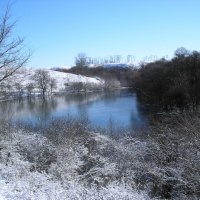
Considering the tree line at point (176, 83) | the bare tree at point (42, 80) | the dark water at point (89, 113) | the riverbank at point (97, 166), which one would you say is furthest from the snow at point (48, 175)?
the bare tree at point (42, 80)

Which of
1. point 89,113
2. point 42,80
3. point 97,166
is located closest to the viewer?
point 97,166

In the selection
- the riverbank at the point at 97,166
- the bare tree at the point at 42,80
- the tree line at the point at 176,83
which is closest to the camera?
the riverbank at the point at 97,166

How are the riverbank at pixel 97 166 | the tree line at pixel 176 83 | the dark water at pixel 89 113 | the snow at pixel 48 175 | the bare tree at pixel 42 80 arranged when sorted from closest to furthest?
the snow at pixel 48 175 < the riverbank at pixel 97 166 < the dark water at pixel 89 113 < the tree line at pixel 176 83 < the bare tree at pixel 42 80

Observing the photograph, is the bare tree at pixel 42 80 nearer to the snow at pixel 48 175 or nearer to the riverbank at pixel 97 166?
the riverbank at pixel 97 166

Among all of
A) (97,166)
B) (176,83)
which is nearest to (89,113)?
(176,83)

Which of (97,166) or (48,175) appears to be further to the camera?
(97,166)

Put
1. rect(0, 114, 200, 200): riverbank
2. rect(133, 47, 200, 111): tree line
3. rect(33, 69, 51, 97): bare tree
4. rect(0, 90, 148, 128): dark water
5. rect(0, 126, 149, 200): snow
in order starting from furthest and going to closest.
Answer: rect(33, 69, 51, 97): bare tree
rect(133, 47, 200, 111): tree line
rect(0, 90, 148, 128): dark water
rect(0, 114, 200, 200): riverbank
rect(0, 126, 149, 200): snow

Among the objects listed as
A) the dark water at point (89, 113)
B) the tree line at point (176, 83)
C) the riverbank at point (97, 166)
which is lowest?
the dark water at point (89, 113)

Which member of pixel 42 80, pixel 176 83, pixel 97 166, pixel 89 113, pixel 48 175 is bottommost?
pixel 89 113

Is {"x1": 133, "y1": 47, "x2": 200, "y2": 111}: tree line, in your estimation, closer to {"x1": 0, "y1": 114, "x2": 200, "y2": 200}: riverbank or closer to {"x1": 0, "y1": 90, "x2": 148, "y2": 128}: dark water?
{"x1": 0, "y1": 90, "x2": 148, "y2": 128}: dark water

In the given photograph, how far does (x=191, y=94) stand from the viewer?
3347cm

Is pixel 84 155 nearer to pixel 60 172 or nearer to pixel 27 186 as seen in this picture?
pixel 60 172

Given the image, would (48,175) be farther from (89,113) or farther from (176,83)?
(176,83)

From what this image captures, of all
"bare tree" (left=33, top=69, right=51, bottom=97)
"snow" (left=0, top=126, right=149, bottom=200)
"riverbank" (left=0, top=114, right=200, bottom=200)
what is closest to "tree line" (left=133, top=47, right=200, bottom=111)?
"riverbank" (left=0, top=114, right=200, bottom=200)
